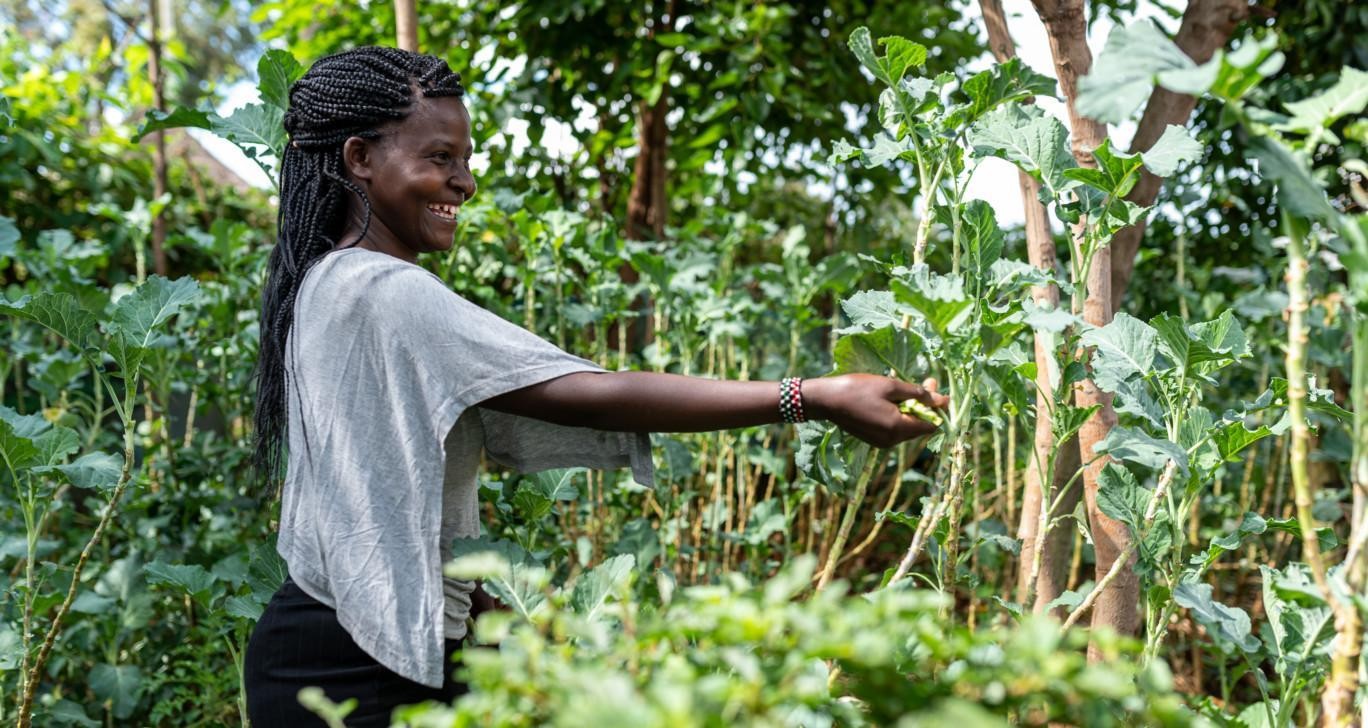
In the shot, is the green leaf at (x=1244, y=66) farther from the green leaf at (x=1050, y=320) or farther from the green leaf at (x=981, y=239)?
the green leaf at (x=981, y=239)

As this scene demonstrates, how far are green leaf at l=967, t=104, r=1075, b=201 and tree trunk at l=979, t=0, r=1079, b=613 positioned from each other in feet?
1.56

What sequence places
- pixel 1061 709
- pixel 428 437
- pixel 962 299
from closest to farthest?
pixel 1061 709
pixel 962 299
pixel 428 437

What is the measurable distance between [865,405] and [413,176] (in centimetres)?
75

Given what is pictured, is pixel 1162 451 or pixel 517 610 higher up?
pixel 1162 451

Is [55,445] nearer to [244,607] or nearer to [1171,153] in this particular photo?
[244,607]

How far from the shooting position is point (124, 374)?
1.96 meters

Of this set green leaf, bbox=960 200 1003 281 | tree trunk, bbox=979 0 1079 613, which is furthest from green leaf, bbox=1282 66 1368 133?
tree trunk, bbox=979 0 1079 613

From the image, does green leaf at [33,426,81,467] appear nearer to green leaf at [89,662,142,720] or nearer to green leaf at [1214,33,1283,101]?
green leaf at [89,662,142,720]

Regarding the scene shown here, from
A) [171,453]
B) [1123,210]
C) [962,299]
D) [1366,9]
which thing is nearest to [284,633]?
[962,299]

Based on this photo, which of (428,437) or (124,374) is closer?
(428,437)

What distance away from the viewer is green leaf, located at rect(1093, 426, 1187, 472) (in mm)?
1493

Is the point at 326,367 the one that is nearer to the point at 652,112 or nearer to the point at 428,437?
the point at 428,437

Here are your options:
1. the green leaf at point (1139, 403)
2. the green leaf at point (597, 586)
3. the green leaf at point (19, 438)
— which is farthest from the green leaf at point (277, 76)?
the green leaf at point (1139, 403)

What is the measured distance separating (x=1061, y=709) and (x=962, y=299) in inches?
23.1
